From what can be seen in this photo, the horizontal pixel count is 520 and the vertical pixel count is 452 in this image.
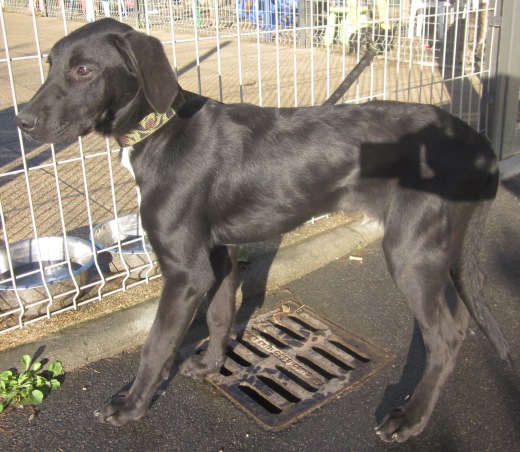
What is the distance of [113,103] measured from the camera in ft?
8.41

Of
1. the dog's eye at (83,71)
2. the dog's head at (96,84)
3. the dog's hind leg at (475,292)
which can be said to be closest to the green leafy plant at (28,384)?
the dog's head at (96,84)

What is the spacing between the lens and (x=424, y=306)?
2.70 meters

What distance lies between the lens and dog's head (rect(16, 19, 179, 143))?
8.09 feet

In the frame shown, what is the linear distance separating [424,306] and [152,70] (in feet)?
5.13

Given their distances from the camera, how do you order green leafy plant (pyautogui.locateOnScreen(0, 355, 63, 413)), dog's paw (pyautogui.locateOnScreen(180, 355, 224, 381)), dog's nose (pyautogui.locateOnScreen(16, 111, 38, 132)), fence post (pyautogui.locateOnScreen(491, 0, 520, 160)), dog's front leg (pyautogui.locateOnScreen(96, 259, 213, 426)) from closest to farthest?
dog's nose (pyautogui.locateOnScreen(16, 111, 38, 132))
dog's front leg (pyautogui.locateOnScreen(96, 259, 213, 426))
green leafy plant (pyautogui.locateOnScreen(0, 355, 63, 413))
dog's paw (pyautogui.locateOnScreen(180, 355, 224, 381))
fence post (pyautogui.locateOnScreen(491, 0, 520, 160))

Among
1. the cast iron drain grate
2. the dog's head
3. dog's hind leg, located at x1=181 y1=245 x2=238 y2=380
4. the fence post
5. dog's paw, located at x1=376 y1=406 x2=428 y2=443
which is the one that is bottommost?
the cast iron drain grate

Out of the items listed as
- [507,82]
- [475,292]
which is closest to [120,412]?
[475,292]

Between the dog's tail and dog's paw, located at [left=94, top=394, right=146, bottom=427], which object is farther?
the dog's tail

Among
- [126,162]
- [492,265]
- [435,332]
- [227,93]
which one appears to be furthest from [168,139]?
[227,93]

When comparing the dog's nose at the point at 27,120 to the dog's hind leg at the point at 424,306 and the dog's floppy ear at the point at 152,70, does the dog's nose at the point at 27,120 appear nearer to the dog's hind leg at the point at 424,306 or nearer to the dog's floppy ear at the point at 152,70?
the dog's floppy ear at the point at 152,70

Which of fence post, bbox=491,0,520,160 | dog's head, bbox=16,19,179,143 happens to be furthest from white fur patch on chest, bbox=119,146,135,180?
fence post, bbox=491,0,520,160

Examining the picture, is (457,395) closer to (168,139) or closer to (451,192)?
(451,192)

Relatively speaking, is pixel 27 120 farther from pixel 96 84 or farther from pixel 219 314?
pixel 219 314

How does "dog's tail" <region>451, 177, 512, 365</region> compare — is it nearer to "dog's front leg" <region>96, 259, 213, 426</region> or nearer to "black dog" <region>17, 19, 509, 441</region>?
"black dog" <region>17, 19, 509, 441</region>
